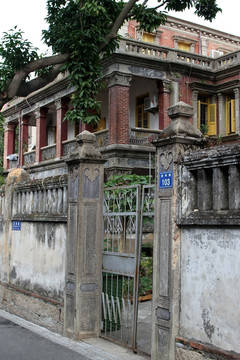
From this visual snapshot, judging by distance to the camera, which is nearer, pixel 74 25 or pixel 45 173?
pixel 74 25

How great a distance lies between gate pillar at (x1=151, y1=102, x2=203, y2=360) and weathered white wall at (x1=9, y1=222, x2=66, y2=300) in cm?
270

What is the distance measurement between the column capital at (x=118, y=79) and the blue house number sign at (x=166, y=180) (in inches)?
539

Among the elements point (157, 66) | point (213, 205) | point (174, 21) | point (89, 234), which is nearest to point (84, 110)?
point (157, 66)

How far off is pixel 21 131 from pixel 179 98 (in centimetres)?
1082

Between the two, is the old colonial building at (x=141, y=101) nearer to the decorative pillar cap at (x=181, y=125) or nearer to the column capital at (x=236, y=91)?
the column capital at (x=236, y=91)

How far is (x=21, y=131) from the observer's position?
27.5m

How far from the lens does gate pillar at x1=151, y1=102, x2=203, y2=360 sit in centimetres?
554

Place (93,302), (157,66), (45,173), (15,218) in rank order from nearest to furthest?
(93,302) < (15,218) < (157,66) < (45,173)

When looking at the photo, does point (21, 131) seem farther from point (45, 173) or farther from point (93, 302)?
point (93, 302)

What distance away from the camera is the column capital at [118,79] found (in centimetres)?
1902

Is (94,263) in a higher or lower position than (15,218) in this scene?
lower

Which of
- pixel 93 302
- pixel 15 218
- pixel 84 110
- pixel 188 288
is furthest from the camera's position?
pixel 84 110

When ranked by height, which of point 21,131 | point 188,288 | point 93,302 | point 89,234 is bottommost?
point 93,302

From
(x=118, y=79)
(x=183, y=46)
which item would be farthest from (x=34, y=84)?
(x=183, y=46)
